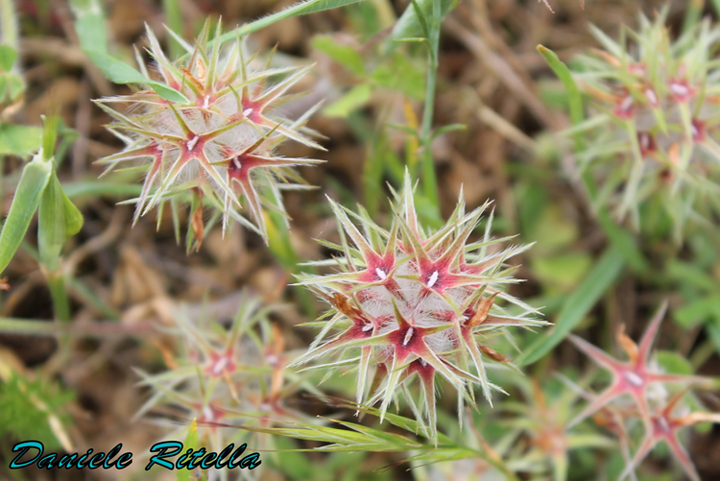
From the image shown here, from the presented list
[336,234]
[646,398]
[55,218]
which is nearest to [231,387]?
[55,218]

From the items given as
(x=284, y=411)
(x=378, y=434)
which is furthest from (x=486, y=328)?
(x=284, y=411)

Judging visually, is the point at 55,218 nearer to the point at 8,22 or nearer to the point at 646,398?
the point at 8,22

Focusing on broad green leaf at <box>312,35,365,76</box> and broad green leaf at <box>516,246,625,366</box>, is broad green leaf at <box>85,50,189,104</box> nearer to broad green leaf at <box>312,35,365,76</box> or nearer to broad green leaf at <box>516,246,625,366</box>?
broad green leaf at <box>312,35,365,76</box>

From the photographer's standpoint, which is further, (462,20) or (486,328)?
(462,20)

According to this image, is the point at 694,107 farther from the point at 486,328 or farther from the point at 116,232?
the point at 116,232

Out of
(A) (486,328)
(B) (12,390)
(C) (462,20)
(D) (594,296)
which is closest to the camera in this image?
(A) (486,328)

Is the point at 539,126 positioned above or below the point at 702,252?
above

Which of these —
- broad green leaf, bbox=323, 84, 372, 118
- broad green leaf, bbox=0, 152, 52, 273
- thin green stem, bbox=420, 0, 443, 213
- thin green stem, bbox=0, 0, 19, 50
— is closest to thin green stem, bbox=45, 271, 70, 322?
broad green leaf, bbox=0, 152, 52, 273
